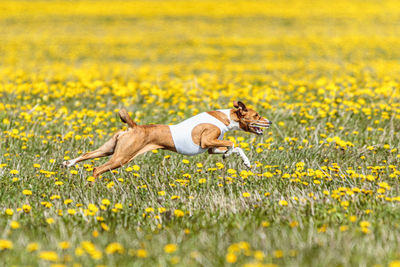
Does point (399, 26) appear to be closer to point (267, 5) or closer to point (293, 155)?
point (267, 5)

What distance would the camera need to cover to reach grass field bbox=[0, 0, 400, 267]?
2.92 m

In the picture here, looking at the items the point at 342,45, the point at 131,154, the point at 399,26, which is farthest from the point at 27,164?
A: the point at 399,26

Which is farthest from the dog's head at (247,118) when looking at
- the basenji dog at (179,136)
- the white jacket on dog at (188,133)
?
the white jacket on dog at (188,133)

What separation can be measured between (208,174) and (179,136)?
24.4 inches

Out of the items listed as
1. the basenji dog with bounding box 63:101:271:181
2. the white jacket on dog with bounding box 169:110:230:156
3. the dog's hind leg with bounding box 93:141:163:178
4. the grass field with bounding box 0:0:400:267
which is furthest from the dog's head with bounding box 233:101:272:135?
the dog's hind leg with bounding box 93:141:163:178

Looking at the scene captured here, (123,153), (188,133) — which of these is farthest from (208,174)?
(123,153)

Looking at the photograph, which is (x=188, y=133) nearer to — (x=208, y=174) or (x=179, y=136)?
(x=179, y=136)

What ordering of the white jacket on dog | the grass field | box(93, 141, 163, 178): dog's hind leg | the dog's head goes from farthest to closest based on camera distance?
the dog's head
the white jacket on dog
box(93, 141, 163, 178): dog's hind leg
the grass field

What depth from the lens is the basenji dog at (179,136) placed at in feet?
13.3

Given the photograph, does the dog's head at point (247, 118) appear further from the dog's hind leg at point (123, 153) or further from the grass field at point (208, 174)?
the dog's hind leg at point (123, 153)

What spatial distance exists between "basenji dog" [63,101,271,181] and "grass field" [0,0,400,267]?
0.27 m

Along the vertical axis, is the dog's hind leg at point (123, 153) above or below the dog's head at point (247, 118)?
below

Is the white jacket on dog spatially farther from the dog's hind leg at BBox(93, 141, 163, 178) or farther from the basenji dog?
the dog's hind leg at BBox(93, 141, 163, 178)

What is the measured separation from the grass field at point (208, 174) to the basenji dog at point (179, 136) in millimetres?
266
